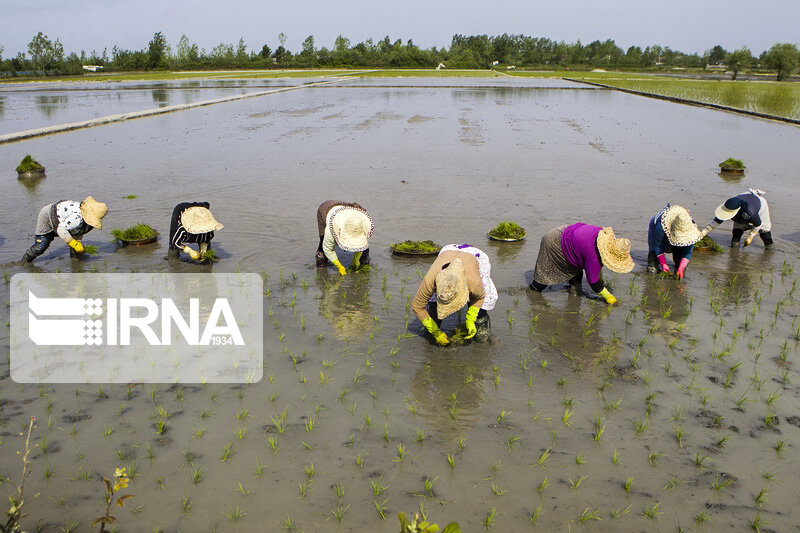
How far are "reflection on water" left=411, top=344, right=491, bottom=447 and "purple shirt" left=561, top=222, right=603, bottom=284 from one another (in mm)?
1517

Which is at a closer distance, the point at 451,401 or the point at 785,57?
the point at 451,401

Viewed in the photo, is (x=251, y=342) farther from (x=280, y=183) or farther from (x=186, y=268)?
(x=280, y=183)

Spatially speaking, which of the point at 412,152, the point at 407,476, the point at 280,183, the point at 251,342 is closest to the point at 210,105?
the point at 412,152

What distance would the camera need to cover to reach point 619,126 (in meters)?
24.1

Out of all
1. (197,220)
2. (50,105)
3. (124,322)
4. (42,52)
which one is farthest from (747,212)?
(42,52)

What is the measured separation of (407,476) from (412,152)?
14.4m

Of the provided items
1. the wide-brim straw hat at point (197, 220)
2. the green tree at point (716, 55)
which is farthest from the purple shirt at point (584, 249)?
the green tree at point (716, 55)

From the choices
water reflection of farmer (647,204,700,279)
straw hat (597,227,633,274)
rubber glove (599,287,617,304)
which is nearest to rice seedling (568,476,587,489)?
straw hat (597,227,633,274)

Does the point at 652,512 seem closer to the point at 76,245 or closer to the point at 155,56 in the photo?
the point at 76,245

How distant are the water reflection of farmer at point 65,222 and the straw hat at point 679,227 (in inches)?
286

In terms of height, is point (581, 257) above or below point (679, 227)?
below

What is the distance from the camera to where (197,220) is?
765 cm

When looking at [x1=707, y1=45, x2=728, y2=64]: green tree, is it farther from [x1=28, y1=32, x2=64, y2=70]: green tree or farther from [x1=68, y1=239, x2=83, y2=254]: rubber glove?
[x1=68, y1=239, x2=83, y2=254]: rubber glove

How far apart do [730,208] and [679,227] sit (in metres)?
1.52
